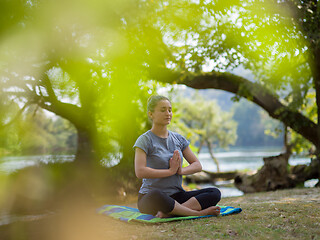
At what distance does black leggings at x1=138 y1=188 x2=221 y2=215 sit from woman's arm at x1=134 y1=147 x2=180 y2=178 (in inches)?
7.4

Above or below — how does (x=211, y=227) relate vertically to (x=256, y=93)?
below

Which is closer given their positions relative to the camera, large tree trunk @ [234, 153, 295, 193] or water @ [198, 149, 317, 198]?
large tree trunk @ [234, 153, 295, 193]

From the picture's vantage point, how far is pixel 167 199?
11.4 feet

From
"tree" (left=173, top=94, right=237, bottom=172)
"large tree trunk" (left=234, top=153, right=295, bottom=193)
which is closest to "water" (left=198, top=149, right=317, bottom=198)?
"large tree trunk" (left=234, top=153, right=295, bottom=193)

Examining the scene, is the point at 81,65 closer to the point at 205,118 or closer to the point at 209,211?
the point at 209,211

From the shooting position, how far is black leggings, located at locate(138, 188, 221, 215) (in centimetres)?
348

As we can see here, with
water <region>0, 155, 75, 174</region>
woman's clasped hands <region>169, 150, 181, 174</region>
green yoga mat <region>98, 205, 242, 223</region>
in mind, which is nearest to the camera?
green yoga mat <region>98, 205, 242, 223</region>

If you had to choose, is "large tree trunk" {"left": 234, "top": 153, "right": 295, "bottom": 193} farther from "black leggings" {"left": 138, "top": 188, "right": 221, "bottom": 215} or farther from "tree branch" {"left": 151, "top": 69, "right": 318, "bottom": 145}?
"black leggings" {"left": 138, "top": 188, "right": 221, "bottom": 215}

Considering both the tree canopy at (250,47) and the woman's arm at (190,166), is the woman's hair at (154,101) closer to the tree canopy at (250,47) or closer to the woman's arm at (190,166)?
the woman's arm at (190,166)

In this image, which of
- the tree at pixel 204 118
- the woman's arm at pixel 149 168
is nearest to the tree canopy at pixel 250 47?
the woman's arm at pixel 149 168

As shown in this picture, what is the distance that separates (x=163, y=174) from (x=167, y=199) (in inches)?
10.8

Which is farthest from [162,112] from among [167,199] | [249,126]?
[249,126]

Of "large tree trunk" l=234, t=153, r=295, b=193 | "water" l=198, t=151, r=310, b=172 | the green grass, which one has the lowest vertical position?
"water" l=198, t=151, r=310, b=172

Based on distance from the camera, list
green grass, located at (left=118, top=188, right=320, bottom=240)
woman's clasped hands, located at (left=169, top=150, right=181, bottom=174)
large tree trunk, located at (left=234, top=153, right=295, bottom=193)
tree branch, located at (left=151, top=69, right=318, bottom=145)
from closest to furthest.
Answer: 1. green grass, located at (left=118, top=188, right=320, bottom=240)
2. woman's clasped hands, located at (left=169, top=150, right=181, bottom=174)
3. tree branch, located at (left=151, top=69, right=318, bottom=145)
4. large tree trunk, located at (left=234, top=153, right=295, bottom=193)
